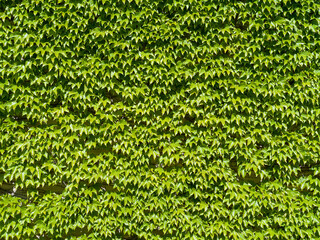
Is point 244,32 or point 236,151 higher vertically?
point 244,32

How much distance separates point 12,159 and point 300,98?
372 centimetres

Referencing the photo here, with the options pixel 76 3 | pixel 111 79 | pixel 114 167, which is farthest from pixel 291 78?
pixel 76 3

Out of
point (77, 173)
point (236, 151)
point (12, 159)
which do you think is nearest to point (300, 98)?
point (236, 151)

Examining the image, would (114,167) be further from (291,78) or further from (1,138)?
(291,78)

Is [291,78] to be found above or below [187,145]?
above

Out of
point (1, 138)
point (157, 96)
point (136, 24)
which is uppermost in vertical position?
point (136, 24)

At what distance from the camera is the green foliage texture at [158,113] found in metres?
3.03

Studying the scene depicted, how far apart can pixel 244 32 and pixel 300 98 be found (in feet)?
3.61

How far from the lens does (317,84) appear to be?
10.2 ft

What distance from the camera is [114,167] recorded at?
10.3ft

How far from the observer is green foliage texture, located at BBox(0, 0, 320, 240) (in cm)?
303

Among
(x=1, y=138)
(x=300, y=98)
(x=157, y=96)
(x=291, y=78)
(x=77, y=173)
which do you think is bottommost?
(x=77, y=173)

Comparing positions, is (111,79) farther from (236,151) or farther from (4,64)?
(236,151)

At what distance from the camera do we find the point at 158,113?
3148 millimetres
